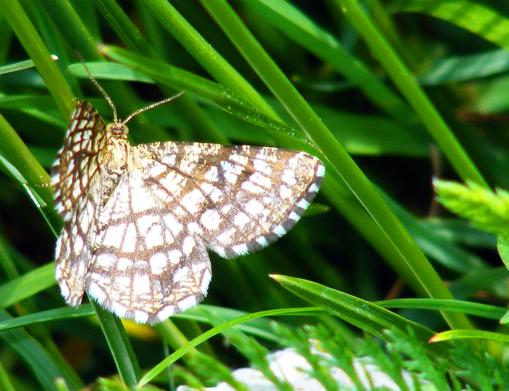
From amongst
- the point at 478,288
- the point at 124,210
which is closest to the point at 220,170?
the point at 124,210

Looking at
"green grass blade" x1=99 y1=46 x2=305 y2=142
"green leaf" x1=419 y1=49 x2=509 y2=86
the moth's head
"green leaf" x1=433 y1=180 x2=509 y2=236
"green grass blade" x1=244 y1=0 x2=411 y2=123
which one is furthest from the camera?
"green leaf" x1=419 y1=49 x2=509 y2=86

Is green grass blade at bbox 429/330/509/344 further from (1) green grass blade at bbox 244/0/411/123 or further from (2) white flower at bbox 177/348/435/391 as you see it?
(1) green grass blade at bbox 244/0/411/123

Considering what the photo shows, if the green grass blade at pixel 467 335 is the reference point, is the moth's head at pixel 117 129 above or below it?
above

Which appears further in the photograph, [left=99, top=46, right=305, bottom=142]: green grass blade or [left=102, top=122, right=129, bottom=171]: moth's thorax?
[left=102, top=122, right=129, bottom=171]: moth's thorax

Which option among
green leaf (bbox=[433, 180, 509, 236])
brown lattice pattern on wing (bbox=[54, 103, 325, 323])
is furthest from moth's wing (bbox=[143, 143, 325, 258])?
green leaf (bbox=[433, 180, 509, 236])

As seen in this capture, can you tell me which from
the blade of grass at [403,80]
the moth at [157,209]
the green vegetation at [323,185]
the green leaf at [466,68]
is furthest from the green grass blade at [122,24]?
the green leaf at [466,68]

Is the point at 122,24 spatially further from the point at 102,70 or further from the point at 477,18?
the point at 477,18

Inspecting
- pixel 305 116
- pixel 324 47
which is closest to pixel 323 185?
pixel 305 116

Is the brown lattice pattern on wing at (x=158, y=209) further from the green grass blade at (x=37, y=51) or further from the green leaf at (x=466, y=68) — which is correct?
the green leaf at (x=466, y=68)
